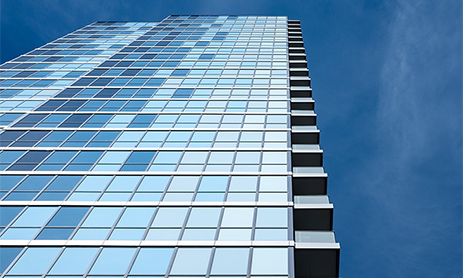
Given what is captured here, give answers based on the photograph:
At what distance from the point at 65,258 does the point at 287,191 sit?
1271 cm

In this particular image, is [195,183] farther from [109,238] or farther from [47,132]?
[47,132]

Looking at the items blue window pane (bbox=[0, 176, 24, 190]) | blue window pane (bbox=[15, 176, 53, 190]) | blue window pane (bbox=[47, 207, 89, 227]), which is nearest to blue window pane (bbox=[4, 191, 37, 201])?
blue window pane (bbox=[15, 176, 53, 190])

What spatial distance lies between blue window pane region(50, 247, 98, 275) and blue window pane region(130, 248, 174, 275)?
2.36 m

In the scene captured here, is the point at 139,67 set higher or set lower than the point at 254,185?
higher

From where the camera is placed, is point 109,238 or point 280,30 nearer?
point 109,238

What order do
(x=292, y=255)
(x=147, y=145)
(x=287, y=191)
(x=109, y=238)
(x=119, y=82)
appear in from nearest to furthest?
(x=292, y=255) → (x=109, y=238) → (x=287, y=191) → (x=147, y=145) → (x=119, y=82)

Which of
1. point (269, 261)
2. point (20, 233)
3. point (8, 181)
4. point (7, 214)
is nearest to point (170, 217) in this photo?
point (269, 261)

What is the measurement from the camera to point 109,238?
23203 mm

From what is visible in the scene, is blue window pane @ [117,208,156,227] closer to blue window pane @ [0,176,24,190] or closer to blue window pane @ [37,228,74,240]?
blue window pane @ [37,228,74,240]

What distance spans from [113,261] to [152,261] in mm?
1883

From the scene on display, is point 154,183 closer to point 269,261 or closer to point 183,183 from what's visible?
point 183,183

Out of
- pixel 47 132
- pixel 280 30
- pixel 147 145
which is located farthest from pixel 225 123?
pixel 280 30

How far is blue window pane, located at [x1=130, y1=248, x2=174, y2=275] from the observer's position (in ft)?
68.1

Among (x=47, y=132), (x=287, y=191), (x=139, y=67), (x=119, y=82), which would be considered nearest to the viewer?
(x=287, y=191)
